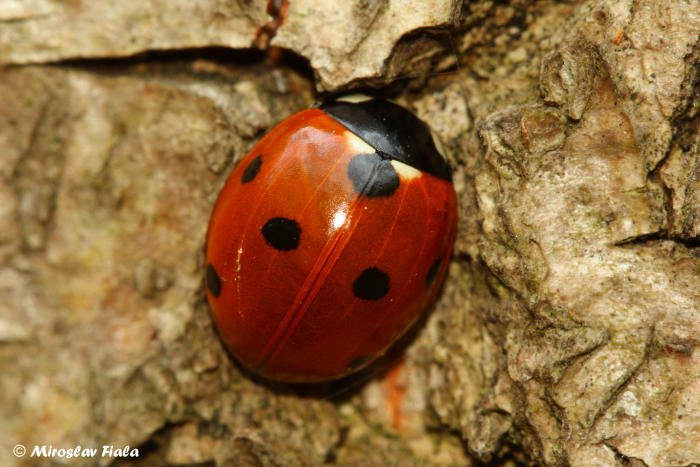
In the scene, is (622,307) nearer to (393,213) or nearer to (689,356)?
(689,356)

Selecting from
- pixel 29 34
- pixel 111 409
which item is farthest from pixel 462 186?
pixel 29 34

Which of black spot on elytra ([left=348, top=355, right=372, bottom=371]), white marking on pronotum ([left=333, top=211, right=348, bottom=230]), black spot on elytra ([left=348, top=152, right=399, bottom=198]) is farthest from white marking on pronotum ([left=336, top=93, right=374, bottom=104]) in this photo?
black spot on elytra ([left=348, top=355, right=372, bottom=371])

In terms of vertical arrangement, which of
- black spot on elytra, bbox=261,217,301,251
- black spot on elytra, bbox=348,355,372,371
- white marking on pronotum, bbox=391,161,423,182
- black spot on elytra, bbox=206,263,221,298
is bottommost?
black spot on elytra, bbox=206,263,221,298

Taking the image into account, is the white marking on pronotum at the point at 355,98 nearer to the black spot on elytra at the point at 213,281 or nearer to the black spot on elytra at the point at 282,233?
the black spot on elytra at the point at 282,233

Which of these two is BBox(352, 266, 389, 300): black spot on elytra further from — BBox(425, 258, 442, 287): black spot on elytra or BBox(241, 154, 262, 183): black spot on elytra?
BBox(241, 154, 262, 183): black spot on elytra

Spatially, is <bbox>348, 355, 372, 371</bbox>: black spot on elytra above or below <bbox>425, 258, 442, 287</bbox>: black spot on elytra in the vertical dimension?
below

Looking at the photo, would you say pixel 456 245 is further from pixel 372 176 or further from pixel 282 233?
pixel 282 233

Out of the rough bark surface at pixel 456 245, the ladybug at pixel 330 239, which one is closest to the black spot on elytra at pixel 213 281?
the ladybug at pixel 330 239

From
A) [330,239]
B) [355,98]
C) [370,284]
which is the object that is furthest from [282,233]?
[355,98]
